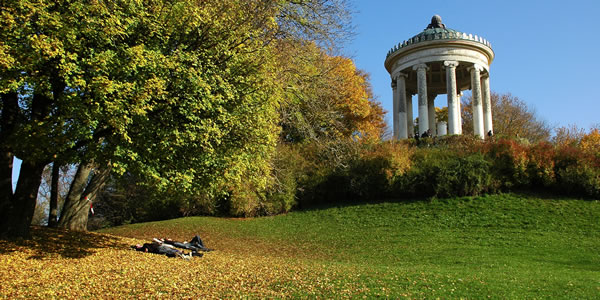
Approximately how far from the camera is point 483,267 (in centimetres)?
1252

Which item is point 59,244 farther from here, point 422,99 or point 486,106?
point 486,106

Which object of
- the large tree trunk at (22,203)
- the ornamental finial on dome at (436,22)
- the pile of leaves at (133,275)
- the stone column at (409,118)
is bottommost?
the pile of leaves at (133,275)

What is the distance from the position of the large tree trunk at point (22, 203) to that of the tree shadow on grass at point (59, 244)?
0.36 metres

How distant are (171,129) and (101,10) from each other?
9.40 ft

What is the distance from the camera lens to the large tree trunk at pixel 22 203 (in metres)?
11.2

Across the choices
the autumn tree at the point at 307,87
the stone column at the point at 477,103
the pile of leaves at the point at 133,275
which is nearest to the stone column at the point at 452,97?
the stone column at the point at 477,103

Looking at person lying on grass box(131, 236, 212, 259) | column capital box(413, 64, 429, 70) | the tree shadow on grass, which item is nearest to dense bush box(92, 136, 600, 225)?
column capital box(413, 64, 429, 70)

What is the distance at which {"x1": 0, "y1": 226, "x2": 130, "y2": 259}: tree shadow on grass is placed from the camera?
414 inches

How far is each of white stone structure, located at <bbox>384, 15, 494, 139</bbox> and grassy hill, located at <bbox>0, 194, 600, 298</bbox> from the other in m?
11.9

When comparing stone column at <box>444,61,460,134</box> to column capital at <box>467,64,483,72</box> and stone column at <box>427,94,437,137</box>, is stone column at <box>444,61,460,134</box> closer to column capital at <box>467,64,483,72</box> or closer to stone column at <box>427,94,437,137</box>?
column capital at <box>467,64,483,72</box>

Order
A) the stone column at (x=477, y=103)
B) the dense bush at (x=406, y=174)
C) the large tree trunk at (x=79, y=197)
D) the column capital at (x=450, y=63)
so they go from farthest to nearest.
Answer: the column capital at (x=450, y=63) → the stone column at (x=477, y=103) → the dense bush at (x=406, y=174) → the large tree trunk at (x=79, y=197)

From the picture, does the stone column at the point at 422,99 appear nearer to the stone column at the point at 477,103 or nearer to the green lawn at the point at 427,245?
the stone column at the point at 477,103

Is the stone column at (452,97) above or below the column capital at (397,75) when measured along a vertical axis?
below

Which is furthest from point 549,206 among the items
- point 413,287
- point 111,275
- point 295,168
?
point 111,275
